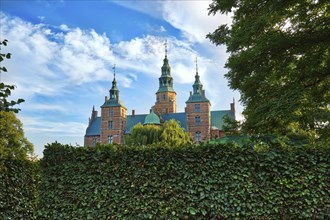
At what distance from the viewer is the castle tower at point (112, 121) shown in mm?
52406

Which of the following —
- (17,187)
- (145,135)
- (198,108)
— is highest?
(198,108)

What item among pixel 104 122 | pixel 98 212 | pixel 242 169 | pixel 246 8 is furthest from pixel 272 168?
pixel 104 122

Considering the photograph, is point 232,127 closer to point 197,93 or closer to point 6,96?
point 6,96

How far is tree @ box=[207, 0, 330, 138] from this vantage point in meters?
7.75

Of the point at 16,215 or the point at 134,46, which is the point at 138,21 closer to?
the point at 134,46

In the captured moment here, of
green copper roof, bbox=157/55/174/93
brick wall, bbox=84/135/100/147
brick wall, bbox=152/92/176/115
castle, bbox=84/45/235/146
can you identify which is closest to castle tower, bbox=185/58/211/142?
castle, bbox=84/45/235/146

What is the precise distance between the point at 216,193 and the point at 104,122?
162 feet

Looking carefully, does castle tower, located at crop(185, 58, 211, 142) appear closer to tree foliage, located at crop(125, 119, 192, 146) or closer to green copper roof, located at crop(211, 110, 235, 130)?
green copper roof, located at crop(211, 110, 235, 130)

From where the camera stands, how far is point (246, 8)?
9.13 meters

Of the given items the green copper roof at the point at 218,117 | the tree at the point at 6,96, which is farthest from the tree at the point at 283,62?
the green copper roof at the point at 218,117

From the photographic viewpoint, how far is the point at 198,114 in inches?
1971

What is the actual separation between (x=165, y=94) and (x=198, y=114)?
29.7 ft

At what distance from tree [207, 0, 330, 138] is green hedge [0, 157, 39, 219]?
20.1 feet

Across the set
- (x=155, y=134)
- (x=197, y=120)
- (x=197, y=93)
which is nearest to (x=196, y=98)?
(x=197, y=93)
